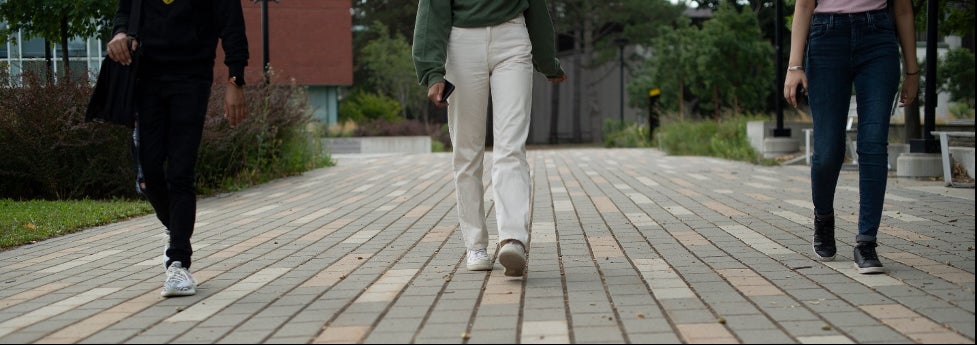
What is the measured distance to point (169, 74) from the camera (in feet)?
17.1

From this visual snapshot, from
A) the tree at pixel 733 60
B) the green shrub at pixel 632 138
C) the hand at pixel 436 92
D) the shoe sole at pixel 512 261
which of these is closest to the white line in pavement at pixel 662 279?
the shoe sole at pixel 512 261

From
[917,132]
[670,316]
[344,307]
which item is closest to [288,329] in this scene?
[344,307]

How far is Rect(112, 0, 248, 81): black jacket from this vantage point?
17.1ft

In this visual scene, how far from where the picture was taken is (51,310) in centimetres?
477

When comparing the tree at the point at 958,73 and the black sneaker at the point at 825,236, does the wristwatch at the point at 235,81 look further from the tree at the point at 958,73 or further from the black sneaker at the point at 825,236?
the tree at the point at 958,73

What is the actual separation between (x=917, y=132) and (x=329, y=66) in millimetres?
29514

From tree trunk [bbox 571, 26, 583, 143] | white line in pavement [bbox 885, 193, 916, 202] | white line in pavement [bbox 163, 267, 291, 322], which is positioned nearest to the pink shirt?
white line in pavement [bbox 163, 267, 291, 322]

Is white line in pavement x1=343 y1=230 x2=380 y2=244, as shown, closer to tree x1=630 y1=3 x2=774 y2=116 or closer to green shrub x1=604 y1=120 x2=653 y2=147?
tree x1=630 y1=3 x2=774 y2=116

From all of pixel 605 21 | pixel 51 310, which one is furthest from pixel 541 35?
pixel 605 21

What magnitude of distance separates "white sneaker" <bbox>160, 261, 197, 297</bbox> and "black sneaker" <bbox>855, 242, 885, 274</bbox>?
3.03 meters

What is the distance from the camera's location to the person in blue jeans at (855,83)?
540cm

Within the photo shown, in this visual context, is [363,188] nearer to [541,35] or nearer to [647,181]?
[647,181]

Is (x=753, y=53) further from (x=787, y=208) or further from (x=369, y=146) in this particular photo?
(x=787, y=208)

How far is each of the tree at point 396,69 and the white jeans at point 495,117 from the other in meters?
38.6
